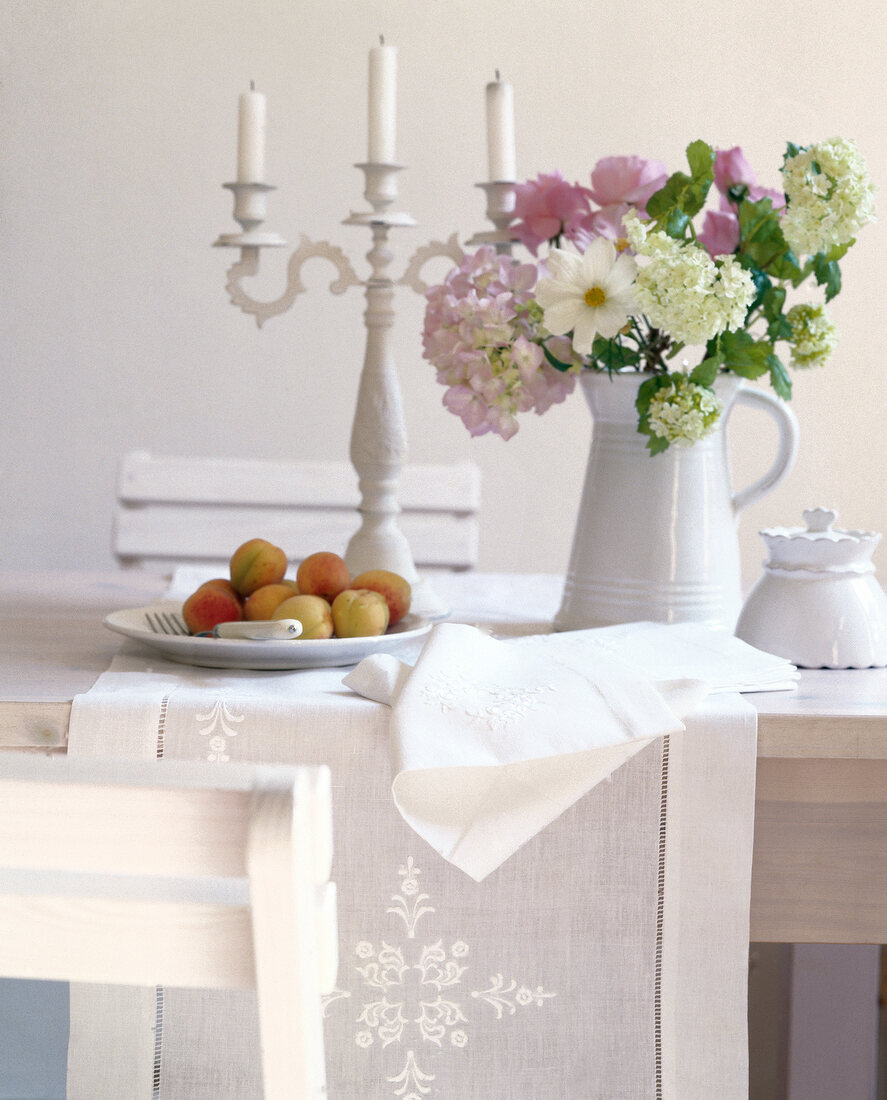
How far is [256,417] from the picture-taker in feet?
8.23

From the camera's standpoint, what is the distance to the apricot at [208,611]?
101 centimetres

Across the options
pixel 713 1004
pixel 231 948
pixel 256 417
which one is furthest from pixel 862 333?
pixel 231 948

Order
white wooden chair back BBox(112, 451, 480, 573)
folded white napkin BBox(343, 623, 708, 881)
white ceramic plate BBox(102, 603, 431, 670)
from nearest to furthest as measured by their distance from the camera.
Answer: folded white napkin BBox(343, 623, 708, 881)
white ceramic plate BBox(102, 603, 431, 670)
white wooden chair back BBox(112, 451, 480, 573)

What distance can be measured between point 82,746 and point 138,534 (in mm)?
1251

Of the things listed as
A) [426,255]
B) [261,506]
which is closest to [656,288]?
[426,255]

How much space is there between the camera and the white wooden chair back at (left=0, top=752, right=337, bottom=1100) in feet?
1.32

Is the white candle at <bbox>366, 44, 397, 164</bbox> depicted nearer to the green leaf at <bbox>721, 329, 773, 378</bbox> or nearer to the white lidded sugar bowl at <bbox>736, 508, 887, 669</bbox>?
the green leaf at <bbox>721, 329, 773, 378</bbox>

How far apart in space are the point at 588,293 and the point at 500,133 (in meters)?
0.34

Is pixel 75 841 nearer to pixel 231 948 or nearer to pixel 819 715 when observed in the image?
pixel 231 948

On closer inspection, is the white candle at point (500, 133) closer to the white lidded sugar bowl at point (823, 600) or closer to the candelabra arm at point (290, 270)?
the candelabra arm at point (290, 270)

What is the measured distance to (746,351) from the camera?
1.05 meters

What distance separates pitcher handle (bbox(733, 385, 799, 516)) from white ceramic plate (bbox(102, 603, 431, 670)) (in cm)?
34

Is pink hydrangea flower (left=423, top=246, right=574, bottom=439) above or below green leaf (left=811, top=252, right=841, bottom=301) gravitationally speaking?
below

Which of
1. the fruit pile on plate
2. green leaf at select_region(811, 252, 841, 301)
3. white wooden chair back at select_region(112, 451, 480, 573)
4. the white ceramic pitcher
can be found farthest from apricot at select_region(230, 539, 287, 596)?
white wooden chair back at select_region(112, 451, 480, 573)
